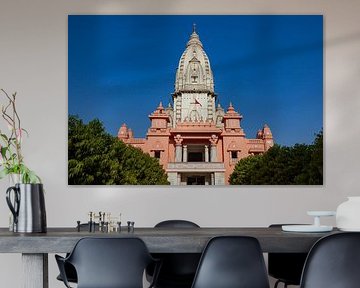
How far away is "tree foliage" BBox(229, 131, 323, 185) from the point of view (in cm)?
534

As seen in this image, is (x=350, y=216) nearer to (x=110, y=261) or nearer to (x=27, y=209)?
(x=110, y=261)

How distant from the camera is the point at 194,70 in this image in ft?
17.8

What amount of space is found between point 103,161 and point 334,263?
2.63 meters

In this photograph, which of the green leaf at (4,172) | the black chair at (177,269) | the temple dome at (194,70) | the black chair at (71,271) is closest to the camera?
the green leaf at (4,172)

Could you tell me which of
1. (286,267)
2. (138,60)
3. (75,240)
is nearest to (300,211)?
(286,267)

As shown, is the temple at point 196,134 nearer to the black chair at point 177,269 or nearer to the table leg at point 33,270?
the black chair at point 177,269

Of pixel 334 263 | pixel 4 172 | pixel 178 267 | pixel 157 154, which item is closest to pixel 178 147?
pixel 157 154

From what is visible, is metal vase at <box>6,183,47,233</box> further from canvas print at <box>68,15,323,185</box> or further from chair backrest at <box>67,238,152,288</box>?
canvas print at <box>68,15,323,185</box>

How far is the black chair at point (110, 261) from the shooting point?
10.3 ft

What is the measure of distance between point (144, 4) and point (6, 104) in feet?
4.37

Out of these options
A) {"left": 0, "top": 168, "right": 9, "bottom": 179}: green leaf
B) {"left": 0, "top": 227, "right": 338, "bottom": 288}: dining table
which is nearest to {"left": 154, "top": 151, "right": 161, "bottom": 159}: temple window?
{"left": 0, "top": 168, "right": 9, "bottom": 179}: green leaf

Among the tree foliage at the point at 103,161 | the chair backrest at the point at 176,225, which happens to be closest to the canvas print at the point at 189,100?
the tree foliage at the point at 103,161

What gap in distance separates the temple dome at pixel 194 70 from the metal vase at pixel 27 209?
2.20 m

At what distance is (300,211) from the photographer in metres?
5.33
